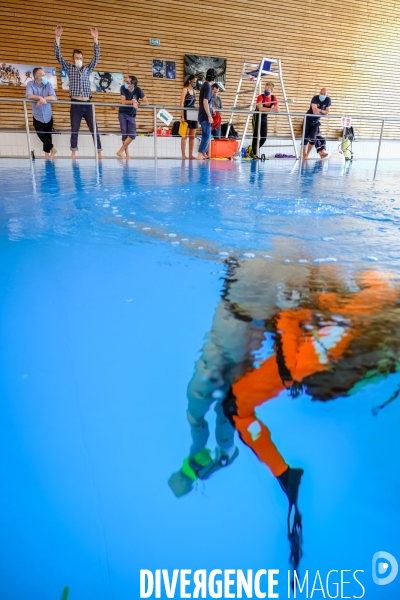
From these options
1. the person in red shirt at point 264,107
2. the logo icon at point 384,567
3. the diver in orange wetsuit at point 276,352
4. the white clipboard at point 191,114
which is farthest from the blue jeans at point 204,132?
the logo icon at point 384,567

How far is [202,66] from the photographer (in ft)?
33.3

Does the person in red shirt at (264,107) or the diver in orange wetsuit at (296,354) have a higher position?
the person in red shirt at (264,107)

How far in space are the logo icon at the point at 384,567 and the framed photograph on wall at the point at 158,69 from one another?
1078cm

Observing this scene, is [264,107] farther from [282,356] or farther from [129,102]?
[282,356]

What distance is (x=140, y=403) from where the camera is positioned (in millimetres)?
1047

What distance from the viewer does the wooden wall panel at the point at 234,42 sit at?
28.3 feet

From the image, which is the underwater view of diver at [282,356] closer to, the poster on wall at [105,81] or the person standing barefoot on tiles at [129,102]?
the person standing barefoot on tiles at [129,102]

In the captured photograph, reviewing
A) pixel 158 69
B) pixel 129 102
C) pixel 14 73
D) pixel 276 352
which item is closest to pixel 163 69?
pixel 158 69

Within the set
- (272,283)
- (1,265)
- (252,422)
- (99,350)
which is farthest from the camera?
(1,265)

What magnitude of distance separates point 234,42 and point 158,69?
2191 mm

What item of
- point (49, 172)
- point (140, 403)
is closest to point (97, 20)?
point (49, 172)

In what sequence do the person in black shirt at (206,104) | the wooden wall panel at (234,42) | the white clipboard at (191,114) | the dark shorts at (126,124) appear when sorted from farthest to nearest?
the wooden wall panel at (234,42) → the white clipboard at (191,114) → the dark shorts at (126,124) → the person in black shirt at (206,104)

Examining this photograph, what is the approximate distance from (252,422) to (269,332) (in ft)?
1.41

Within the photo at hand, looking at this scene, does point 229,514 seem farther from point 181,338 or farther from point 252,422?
point 181,338
